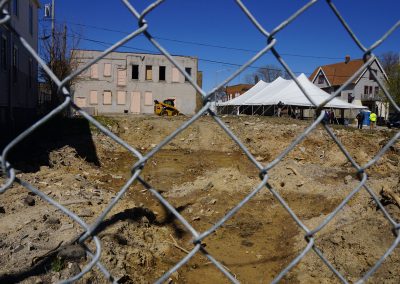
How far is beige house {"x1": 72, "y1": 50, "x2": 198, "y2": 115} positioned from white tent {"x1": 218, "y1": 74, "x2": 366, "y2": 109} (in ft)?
29.7

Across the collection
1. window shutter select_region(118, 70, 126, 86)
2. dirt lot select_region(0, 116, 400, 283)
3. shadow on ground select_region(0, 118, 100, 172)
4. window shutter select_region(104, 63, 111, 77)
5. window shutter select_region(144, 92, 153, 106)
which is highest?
window shutter select_region(104, 63, 111, 77)

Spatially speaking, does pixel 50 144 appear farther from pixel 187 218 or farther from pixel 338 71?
pixel 338 71

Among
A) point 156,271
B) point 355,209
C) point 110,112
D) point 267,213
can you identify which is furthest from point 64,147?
point 110,112

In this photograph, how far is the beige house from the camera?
35031mm

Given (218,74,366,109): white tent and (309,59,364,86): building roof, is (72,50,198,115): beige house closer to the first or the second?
(218,74,366,109): white tent

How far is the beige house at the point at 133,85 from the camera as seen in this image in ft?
115

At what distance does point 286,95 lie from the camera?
930 inches

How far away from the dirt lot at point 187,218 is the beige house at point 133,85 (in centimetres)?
2217

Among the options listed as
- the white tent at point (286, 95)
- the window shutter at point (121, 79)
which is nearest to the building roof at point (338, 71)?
the white tent at point (286, 95)

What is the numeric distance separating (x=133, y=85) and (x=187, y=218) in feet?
97.5

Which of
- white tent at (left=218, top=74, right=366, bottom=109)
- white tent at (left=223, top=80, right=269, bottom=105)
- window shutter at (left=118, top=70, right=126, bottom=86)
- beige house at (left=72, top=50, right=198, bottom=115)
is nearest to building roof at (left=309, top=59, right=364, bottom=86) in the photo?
white tent at (left=223, top=80, right=269, bottom=105)

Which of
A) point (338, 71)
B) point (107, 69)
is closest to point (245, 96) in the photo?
point (107, 69)

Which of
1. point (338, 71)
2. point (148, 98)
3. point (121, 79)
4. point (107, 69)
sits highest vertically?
point (338, 71)

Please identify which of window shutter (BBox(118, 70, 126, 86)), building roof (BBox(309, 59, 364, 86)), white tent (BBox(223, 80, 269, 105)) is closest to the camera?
white tent (BBox(223, 80, 269, 105))
